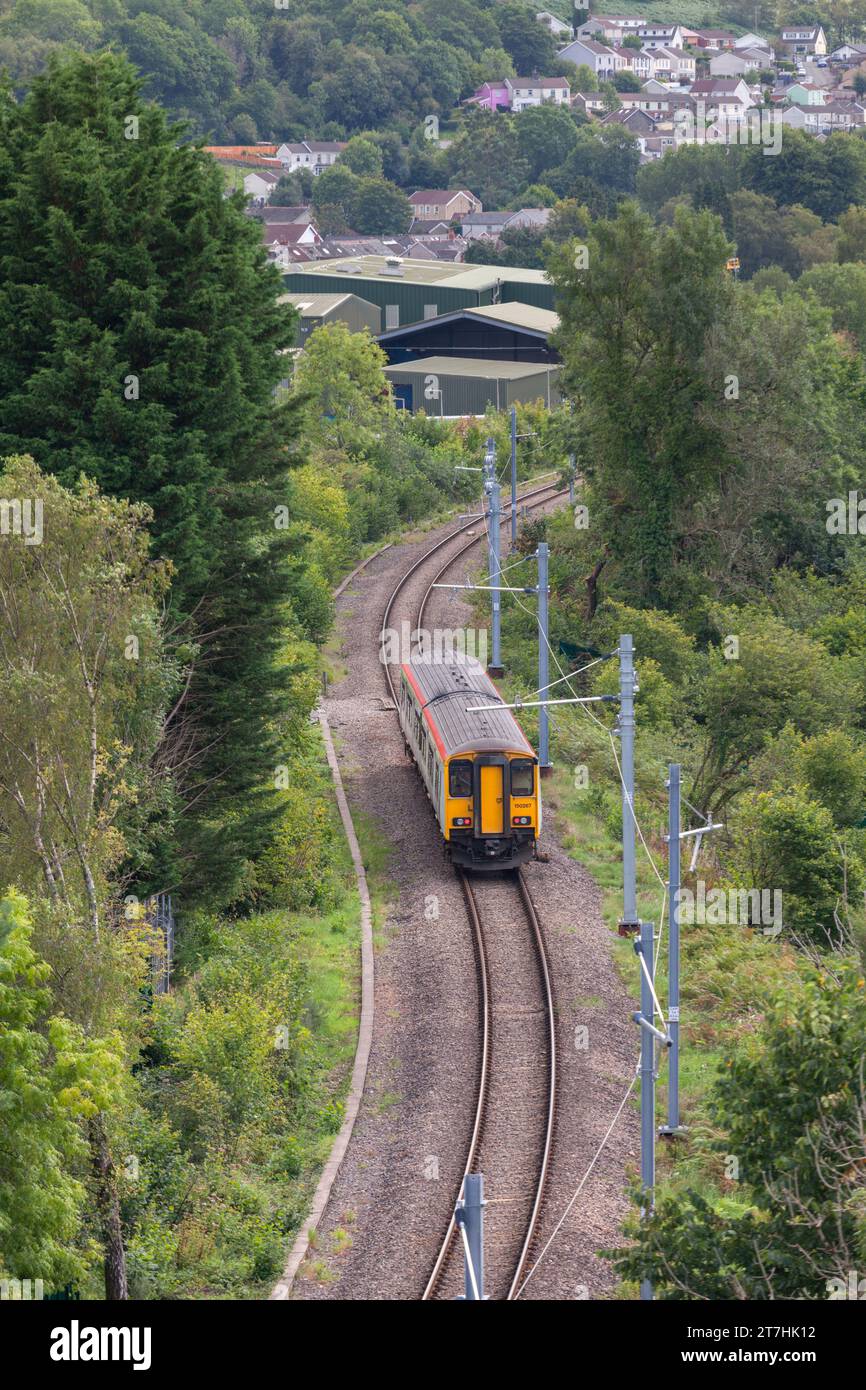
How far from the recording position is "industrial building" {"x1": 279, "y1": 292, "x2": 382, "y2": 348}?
87938 mm

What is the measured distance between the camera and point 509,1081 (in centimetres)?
2473

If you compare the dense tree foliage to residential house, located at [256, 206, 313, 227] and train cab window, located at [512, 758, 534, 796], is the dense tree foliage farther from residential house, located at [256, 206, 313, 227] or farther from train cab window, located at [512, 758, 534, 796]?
residential house, located at [256, 206, 313, 227]

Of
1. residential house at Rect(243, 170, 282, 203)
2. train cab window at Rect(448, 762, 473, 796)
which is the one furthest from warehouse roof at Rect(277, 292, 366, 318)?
residential house at Rect(243, 170, 282, 203)

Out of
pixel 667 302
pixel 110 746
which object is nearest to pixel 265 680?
pixel 110 746

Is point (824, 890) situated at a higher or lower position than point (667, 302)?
lower

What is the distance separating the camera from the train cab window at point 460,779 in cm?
3109

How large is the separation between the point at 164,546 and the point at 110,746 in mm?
6663

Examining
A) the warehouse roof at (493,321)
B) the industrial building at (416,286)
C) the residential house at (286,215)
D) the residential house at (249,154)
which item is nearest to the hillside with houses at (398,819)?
the warehouse roof at (493,321)

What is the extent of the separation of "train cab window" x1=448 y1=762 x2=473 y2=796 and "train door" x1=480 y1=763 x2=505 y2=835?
0.24 meters

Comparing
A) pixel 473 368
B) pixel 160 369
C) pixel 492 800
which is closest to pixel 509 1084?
pixel 492 800

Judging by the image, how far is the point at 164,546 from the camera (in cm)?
2664

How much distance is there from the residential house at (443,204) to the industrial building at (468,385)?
307 ft

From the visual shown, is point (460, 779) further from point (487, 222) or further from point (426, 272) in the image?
point (487, 222)
